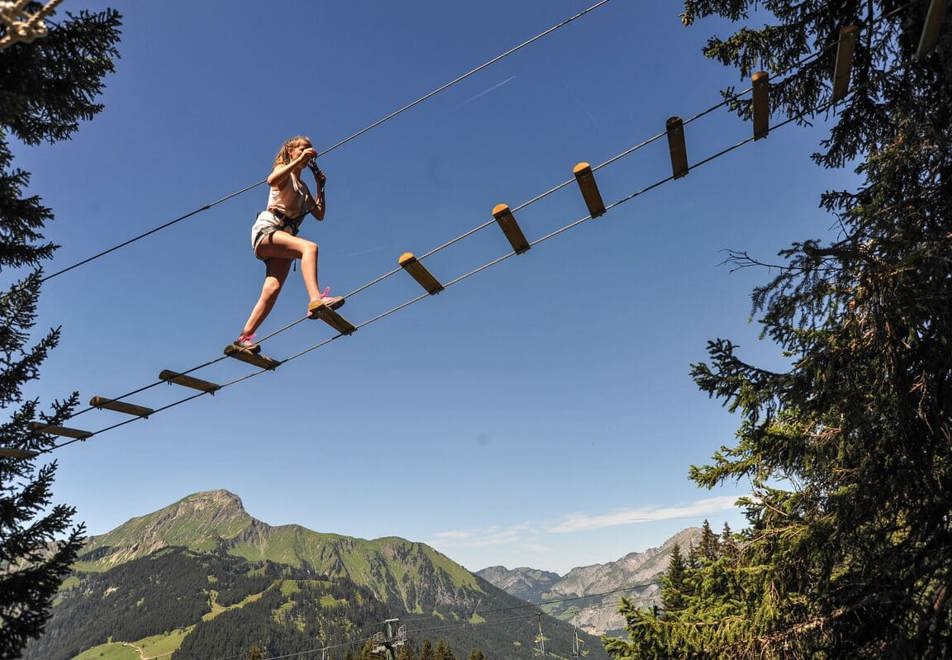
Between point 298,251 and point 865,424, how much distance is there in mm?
6435

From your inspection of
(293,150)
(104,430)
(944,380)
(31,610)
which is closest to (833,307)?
(944,380)

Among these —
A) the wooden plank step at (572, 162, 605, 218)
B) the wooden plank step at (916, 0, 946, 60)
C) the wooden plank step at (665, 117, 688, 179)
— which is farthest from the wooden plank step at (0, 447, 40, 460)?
the wooden plank step at (916, 0, 946, 60)

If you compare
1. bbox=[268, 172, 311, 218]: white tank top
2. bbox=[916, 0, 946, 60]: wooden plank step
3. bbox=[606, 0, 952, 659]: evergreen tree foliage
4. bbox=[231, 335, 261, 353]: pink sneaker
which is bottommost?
bbox=[606, 0, 952, 659]: evergreen tree foliage

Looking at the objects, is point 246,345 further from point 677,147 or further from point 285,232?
point 677,147

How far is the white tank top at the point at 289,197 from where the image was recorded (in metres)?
6.52

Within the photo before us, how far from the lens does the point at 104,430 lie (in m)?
7.40

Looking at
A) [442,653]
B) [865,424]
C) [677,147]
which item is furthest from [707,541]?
[442,653]

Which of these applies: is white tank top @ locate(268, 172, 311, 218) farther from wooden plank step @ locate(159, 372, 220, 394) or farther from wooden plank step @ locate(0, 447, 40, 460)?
wooden plank step @ locate(0, 447, 40, 460)

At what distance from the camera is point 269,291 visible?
668 centimetres

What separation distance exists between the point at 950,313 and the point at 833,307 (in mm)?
912

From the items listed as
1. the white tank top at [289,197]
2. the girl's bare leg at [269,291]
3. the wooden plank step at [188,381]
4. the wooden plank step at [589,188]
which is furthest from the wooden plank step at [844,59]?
the wooden plank step at [188,381]

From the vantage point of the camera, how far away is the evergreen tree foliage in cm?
532

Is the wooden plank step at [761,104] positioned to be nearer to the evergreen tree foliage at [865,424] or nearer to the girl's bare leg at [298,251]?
the evergreen tree foliage at [865,424]

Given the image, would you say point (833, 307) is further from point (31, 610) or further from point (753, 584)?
point (31, 610)
